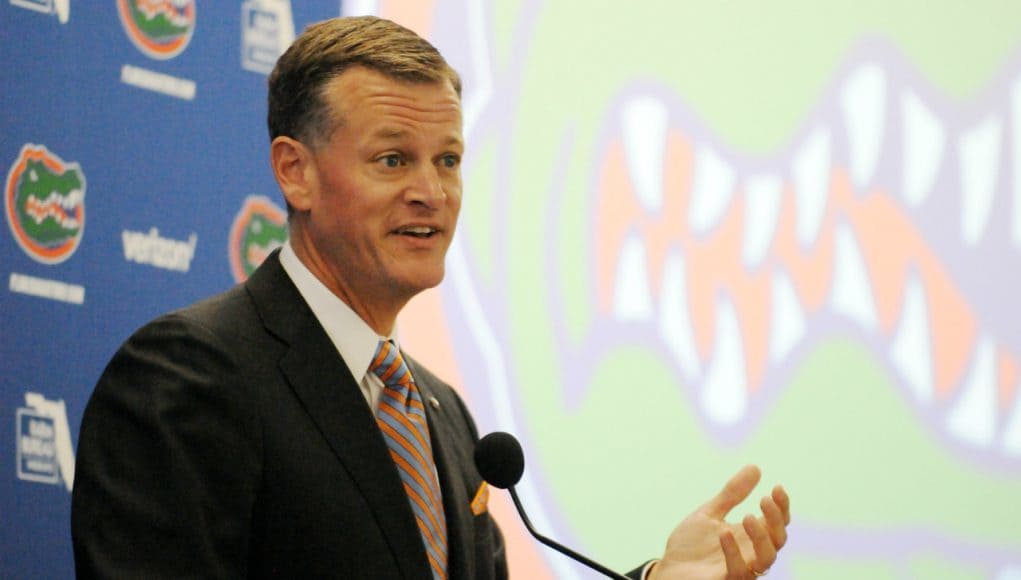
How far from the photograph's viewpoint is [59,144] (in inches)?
118

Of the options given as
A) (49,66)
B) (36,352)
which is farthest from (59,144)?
(36,352)

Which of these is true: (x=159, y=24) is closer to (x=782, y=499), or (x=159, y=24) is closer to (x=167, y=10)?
(x=167, y=10)

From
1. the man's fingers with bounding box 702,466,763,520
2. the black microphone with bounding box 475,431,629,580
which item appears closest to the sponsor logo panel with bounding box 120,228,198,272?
the black microphone with bounding box 475,431,629,580

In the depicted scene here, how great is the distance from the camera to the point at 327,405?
225 cm

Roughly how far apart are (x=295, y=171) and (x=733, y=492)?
0.81m

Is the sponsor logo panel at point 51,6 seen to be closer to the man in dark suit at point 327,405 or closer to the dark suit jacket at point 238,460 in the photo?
the man in dark suit at point 327,405

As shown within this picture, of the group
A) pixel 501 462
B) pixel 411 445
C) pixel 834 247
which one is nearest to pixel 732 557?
pixel 501 462

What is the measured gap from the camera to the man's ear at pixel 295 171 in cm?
242

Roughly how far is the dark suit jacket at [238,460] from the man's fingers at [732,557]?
15.3 inches

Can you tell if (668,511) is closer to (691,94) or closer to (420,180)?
(691,94)

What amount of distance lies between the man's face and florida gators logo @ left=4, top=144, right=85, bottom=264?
2.52 feet

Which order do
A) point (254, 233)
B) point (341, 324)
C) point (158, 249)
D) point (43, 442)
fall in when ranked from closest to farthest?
point (341, 324)
point (43, 442)
point (158, 249)
point (254, 233)

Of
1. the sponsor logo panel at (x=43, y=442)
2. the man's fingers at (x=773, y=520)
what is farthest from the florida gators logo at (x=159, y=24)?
the man's fingers at (x=773, y=520)

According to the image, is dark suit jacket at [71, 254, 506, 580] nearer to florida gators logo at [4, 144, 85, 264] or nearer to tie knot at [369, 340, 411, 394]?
tie knot at [369, 340, 411, 394]
